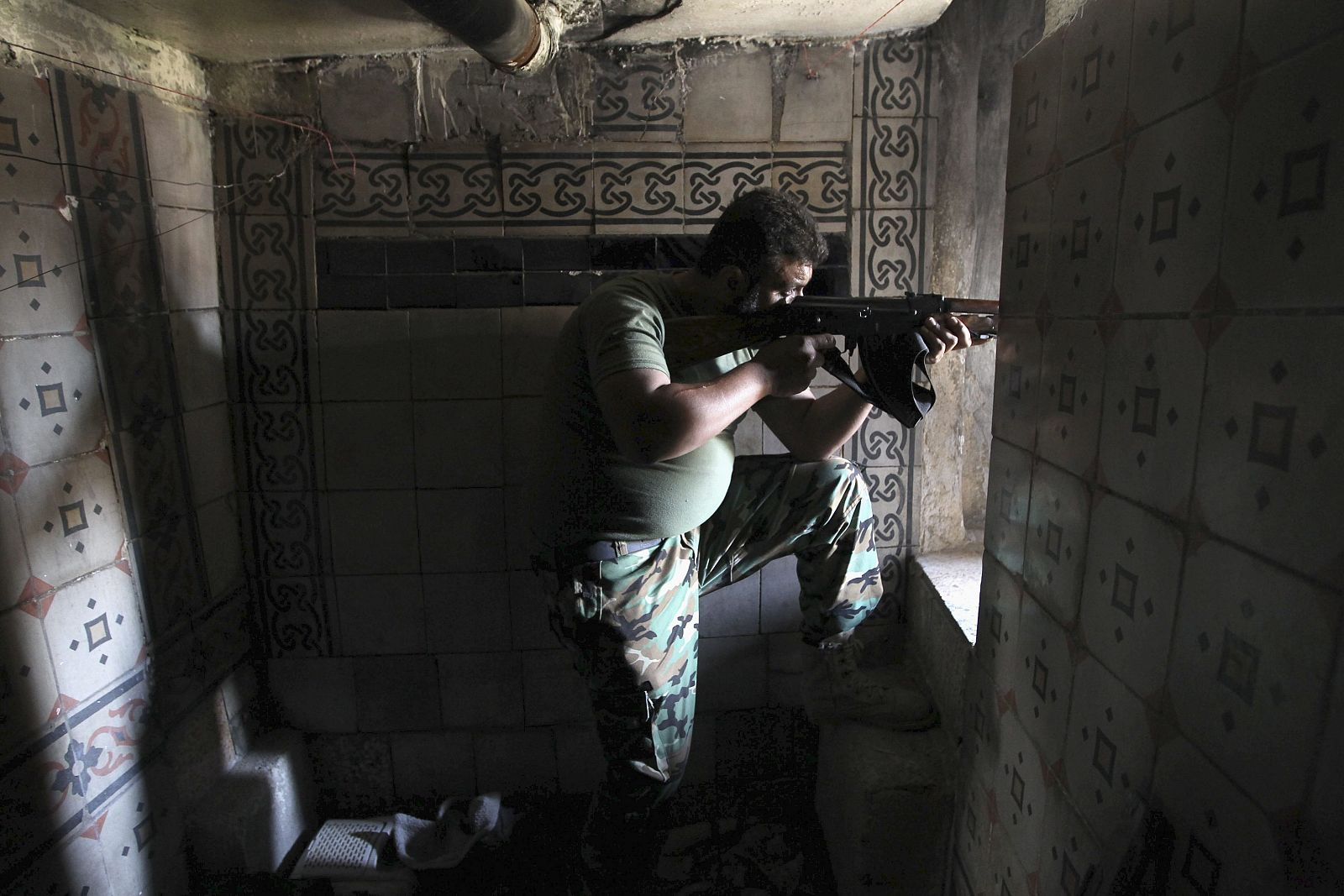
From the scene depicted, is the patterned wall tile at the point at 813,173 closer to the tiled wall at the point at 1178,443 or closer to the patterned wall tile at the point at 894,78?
the patterned wall tile at the point at 894,78

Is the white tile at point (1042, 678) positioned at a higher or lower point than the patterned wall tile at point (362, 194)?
lower

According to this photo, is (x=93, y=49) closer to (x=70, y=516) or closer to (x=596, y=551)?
(x=70, y=516)

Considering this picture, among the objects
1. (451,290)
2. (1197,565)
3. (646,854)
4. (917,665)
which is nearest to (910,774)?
(917,665)

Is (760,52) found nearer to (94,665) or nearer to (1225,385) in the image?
(1225,385)

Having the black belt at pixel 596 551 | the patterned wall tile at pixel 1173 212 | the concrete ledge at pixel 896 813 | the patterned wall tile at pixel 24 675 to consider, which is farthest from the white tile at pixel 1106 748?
the patterned wall tile at pixel 24 675

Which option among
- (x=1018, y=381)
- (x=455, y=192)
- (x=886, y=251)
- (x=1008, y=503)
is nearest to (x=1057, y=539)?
(x=1008, y=503)

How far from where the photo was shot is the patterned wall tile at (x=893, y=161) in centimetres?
222

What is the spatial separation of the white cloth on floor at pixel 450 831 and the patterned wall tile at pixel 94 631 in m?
0.92

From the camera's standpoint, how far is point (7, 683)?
1.53 meters

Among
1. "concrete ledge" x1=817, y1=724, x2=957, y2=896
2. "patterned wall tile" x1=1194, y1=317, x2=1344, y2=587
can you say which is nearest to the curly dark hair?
"patterned wall tile" x1=1194, y1=317, x2=1344, y2=587

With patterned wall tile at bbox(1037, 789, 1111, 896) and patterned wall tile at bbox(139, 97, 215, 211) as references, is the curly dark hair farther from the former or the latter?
patterned wall tile at bbox(139, 97, 215, 211)

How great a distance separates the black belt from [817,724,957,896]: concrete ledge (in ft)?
2.87

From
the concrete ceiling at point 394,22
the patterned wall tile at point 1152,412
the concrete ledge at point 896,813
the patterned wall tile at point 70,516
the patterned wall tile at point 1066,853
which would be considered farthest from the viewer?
the concrete ledge at point 896,813

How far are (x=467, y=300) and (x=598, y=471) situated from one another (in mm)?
833
